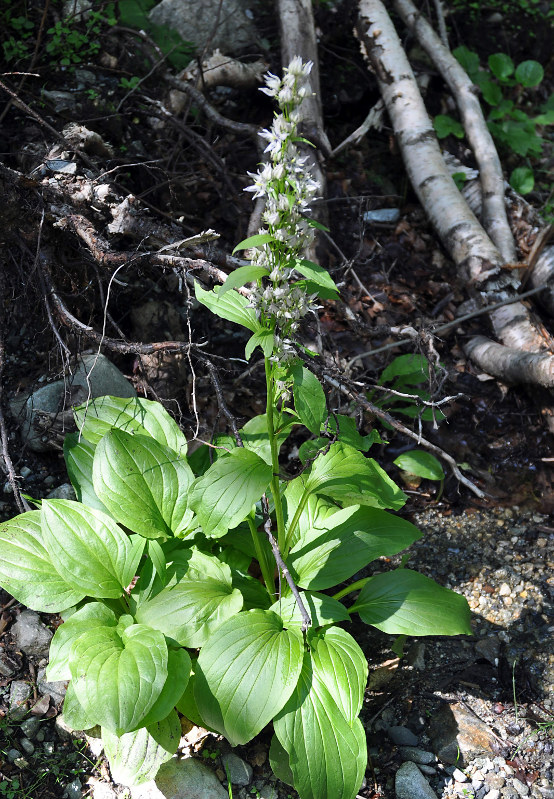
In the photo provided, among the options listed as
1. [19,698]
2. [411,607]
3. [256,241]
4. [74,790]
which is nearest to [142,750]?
[74,790]

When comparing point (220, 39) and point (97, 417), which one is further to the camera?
point (220, 39)

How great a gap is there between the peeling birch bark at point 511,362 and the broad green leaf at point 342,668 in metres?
2.04

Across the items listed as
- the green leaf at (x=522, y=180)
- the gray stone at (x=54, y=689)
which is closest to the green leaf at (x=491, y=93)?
the green leaf at (x=522, y=180)

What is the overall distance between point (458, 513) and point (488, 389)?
97cm

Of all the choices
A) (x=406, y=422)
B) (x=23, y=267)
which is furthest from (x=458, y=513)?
(x=23, y=267)

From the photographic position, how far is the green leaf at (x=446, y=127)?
5.29m

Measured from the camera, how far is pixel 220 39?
505 cm

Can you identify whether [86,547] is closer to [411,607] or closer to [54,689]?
[54,689]

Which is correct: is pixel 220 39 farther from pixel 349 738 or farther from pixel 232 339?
pixel 349 738

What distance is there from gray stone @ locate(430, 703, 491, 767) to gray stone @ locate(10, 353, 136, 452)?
2176 mm

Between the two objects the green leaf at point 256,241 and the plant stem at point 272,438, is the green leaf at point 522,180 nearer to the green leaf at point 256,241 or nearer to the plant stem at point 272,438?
the plant stem at point 272,438

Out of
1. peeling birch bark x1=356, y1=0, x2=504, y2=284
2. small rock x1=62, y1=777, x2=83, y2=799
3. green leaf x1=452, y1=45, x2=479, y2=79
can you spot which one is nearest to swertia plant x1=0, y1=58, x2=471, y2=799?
small rock x1=62, y1=777, x2=83, y2=799

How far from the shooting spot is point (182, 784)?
2.43 metres

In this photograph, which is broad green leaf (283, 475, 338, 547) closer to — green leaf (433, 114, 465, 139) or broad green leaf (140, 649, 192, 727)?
broad green leaf (140, 649, 192, 727)
